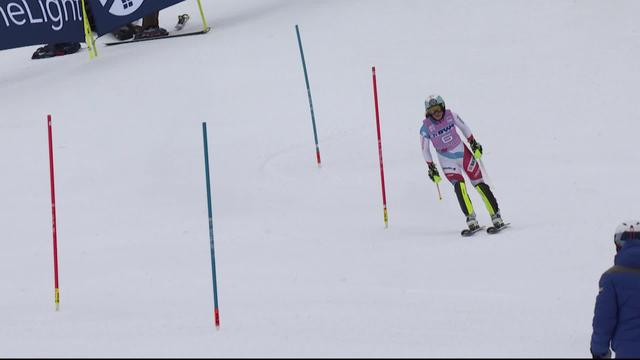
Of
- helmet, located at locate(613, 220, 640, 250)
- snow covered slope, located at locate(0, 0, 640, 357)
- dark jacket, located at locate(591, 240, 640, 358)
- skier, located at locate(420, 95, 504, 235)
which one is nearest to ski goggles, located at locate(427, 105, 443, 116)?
skier, located at locate(420, 95, 504, 235)

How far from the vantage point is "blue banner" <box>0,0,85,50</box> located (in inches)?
648

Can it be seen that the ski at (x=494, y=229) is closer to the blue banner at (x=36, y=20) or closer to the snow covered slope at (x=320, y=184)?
the snow covered slope at (x=320, y=184)

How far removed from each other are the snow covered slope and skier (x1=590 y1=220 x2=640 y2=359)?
3.54 feet

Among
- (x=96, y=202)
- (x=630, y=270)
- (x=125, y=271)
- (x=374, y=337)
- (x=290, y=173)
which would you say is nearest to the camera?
(x=630, y=270)

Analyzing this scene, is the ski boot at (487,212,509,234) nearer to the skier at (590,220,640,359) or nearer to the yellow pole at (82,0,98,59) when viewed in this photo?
the skier at (590,220,640,359)

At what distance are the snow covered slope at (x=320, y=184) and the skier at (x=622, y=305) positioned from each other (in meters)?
1.08

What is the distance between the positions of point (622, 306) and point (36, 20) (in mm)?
13283

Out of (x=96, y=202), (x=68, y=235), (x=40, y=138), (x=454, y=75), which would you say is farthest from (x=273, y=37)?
(x=68, y=235)

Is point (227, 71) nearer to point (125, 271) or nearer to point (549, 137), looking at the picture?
point (549, 137)

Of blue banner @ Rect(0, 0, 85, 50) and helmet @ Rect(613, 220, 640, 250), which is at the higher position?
blue banner @ Rect(0, 0, 85, 50)

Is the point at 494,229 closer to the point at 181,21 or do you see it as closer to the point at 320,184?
the point at 320,184

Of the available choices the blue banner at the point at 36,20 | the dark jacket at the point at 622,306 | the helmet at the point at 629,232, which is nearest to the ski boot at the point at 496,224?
the helmet at the point at 629,232

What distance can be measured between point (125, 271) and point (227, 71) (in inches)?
295

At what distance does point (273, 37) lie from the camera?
18.0 m
